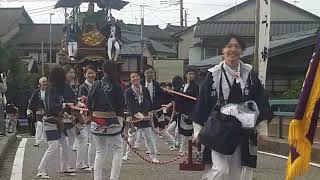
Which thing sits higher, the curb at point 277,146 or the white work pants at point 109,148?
the white work pants at point 109,148

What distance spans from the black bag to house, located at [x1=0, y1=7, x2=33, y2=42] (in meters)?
63.0

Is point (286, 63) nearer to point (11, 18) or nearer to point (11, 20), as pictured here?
point (11, 20)

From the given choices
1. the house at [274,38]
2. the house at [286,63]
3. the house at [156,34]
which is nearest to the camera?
the house at [286,63]

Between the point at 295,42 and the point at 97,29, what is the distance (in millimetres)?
10601

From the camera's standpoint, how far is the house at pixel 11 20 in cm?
6860

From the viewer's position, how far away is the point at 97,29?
28.0 m

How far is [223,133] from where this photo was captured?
5.98 metres

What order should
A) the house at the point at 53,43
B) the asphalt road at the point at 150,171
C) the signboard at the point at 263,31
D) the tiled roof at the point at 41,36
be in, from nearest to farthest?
the signboard at the point at 263,31 → the asphalt road at the point at 150,171 → the house at the point at 53,43 → the tiled roof at the point at 41,36

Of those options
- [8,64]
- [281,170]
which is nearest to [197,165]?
[281,170]

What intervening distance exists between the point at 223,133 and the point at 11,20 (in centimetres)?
6990

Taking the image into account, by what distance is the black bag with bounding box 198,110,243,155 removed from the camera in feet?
19.6

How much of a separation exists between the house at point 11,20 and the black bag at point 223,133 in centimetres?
6299

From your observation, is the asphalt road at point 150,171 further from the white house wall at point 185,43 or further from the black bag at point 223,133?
the white house wall at point 185,43

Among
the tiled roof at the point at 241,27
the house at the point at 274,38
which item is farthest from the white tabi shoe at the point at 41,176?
the tiled roof at the point at 241,27
